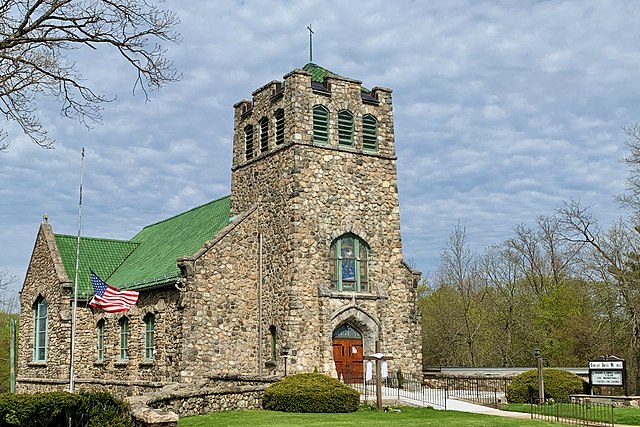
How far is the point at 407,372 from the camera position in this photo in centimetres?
3102

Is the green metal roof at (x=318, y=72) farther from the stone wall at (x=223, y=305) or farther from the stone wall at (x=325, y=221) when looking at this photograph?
the stone wall at (x=223, y=305)

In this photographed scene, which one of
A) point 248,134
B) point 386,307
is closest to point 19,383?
point 248,134

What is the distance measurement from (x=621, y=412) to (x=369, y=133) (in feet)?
49.4

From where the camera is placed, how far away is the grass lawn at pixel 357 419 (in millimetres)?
19219

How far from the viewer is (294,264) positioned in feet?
97.0

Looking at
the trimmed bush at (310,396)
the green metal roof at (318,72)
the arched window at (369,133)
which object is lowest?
the trimmed bush at (310,396)

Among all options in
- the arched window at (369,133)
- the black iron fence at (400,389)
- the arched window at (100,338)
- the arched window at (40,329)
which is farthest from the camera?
the arched window at (40,329)

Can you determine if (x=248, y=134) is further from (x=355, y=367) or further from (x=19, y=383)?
(x=19, y=383)

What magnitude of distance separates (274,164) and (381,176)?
15.0 ft

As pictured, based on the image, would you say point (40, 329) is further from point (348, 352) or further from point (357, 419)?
point (357, 419)

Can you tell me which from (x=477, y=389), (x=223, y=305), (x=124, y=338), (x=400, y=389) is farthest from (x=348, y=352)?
(x=124, y=338)

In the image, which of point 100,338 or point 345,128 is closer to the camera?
point 345,128

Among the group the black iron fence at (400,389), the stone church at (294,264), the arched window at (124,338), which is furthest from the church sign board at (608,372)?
the arched window at (124,338)

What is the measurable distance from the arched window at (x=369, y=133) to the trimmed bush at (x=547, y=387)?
37.1ft
